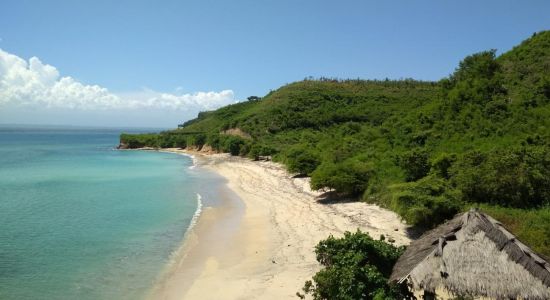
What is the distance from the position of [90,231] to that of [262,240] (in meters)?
10.4

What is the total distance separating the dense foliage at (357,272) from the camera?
38.3 feet

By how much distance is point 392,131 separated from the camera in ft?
135

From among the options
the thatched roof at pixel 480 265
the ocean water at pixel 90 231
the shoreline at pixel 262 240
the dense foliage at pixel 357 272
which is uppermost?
the thatched roof at pixel 480 265

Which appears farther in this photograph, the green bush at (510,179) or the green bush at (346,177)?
the green bush at (346,177)

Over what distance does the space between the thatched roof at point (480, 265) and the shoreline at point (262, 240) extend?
5426 millimetres

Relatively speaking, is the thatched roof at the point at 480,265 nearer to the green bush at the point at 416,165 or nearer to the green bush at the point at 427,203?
the green bush at the point at 427,203

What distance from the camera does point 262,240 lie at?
70.1 ft

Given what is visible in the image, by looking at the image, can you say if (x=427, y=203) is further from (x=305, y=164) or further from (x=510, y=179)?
(x=305, y=164)

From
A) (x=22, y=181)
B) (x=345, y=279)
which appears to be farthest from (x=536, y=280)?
(x=22, y=181)

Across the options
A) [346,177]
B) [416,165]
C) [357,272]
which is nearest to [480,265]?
[357,272]

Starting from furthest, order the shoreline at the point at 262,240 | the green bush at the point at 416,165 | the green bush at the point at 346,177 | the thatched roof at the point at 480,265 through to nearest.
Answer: the green bush at the point at 346,177
the green bush at the point at 416,165
the shoreline at the point at 262,240
the thatched roof at the point at 480,265

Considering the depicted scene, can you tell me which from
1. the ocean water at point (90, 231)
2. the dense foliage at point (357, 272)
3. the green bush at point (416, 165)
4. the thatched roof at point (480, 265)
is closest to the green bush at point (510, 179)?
the green bush at point (416, 165)

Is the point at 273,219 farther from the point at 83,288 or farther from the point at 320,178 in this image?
the point at 83,288

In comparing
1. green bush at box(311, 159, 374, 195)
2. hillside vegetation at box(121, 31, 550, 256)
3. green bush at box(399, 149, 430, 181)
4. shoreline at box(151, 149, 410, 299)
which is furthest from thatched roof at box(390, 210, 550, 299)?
green bush at box(311, 159, 374, 195)
